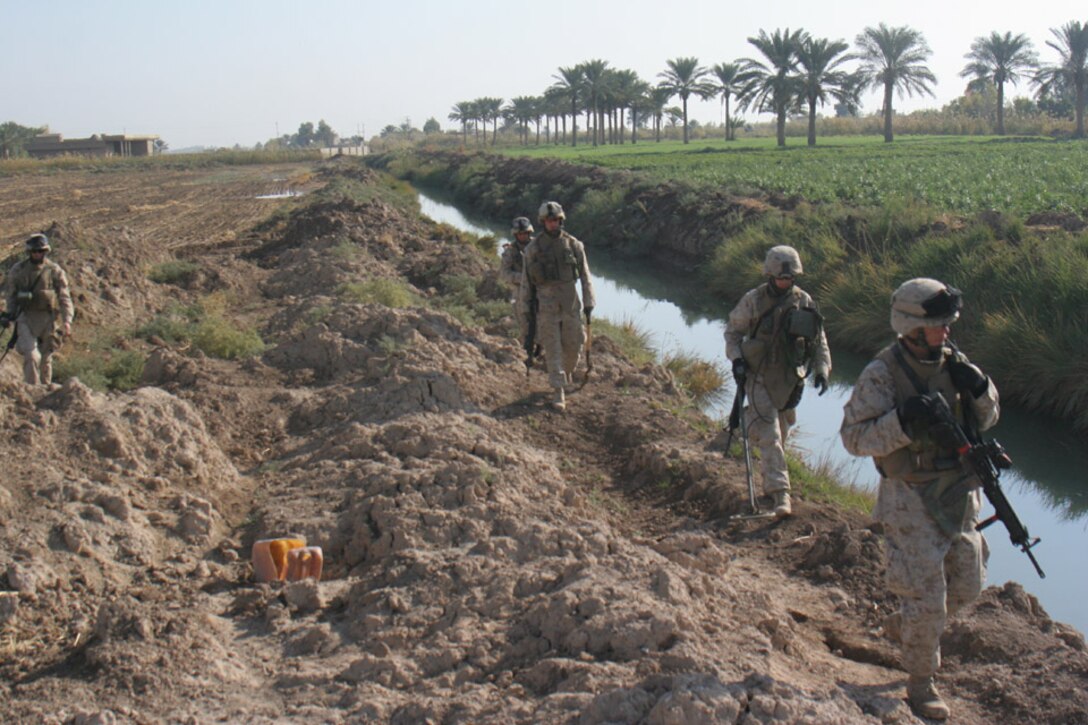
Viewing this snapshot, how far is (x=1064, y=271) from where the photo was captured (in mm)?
12922

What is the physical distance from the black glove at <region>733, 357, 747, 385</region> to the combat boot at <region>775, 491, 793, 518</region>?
93 cm

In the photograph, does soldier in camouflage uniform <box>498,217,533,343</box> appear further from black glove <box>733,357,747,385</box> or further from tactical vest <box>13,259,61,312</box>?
tactical vest <box>13,259,61,312</box>

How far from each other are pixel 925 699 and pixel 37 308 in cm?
811

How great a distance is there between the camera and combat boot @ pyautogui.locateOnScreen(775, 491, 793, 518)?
7477mm

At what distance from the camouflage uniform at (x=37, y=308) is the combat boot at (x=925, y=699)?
25.9 ft

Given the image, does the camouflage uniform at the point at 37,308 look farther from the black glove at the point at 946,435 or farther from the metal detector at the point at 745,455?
the black glove at the point at 946,435

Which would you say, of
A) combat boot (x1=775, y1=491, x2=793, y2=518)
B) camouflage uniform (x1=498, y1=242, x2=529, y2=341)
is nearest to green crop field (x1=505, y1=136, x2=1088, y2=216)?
camouflage uniform (x1=498, y1=242, x2=529, y2=341)

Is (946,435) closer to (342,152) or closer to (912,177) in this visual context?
(912,177)

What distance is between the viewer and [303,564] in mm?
6098

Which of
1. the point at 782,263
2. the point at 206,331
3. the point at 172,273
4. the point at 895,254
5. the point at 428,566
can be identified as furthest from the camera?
the point at 172,273

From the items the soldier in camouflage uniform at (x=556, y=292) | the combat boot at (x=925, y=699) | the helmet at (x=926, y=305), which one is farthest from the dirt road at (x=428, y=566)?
the helmet at (x=926, y=305)

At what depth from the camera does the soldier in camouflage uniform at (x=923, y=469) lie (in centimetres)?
448

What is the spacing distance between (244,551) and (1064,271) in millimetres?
10341

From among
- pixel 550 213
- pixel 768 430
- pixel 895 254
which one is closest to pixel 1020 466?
pixel 768 430
